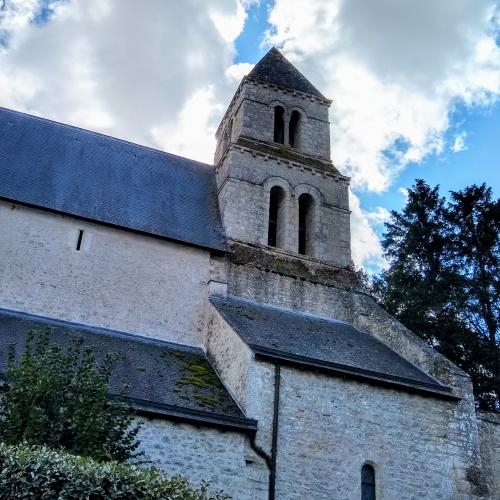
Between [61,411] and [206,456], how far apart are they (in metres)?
3.20

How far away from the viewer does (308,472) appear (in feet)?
35.4

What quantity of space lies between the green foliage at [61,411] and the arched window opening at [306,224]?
9597mm

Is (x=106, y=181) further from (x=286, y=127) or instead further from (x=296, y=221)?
(x=286, y=127)

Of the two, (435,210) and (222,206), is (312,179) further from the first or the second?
(435,210)

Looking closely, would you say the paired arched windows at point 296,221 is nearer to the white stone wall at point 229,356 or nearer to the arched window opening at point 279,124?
the arched window opening at point 279,124

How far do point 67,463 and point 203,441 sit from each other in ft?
13.3

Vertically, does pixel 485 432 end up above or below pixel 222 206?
below

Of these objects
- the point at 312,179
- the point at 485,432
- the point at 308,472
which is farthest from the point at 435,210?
the point at 308,472

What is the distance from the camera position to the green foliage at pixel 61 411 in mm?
7910

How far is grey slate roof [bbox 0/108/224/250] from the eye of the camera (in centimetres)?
1509

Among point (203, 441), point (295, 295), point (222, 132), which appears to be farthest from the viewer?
point (222, 132)

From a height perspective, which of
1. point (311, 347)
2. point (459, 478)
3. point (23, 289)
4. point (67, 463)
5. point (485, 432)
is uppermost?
point (23, 289)

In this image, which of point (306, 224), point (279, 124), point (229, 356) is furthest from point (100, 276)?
point (279, 124)

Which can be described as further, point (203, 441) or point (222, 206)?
point (222, 206)
